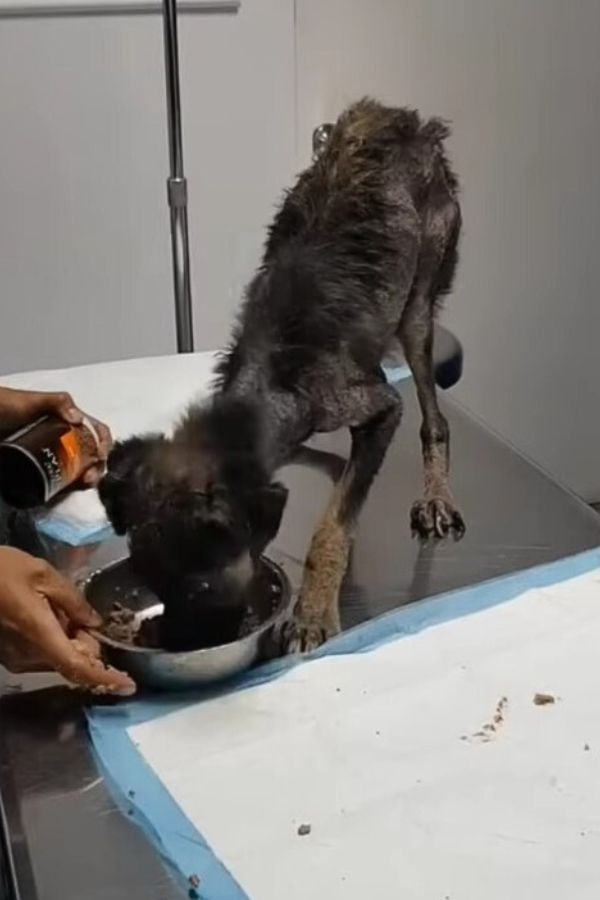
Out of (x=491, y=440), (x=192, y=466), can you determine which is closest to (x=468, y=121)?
(x=491, y=440)

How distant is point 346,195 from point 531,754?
A: 66 centimetres

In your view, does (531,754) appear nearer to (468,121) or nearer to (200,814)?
(200,814)

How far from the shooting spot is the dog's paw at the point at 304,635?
1180 millimetres

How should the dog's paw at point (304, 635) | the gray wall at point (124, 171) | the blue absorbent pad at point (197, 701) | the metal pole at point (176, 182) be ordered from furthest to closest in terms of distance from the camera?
the gray wall at point (124, 171), the metal pole at point (176, 182), the dog's paw at point (304, 635), the blue absorbent pad at point (197, 701)

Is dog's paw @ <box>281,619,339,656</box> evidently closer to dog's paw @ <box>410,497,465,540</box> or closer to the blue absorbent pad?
the blue absorbent pad

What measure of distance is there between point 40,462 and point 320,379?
12.7 inches

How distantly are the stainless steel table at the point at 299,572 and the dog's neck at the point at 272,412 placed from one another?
0.43ft

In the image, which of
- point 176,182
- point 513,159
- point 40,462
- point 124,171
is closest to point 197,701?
point 40,462

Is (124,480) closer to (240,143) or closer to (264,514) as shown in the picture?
(264,514)

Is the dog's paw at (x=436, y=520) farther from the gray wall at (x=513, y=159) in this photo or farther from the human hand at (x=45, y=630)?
the gray wall at (x=513, y=159)

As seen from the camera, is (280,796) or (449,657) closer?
(280,796)

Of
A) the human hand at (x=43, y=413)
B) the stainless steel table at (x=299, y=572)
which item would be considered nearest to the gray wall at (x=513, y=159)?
the stainless steel table at (x=299, y=572)

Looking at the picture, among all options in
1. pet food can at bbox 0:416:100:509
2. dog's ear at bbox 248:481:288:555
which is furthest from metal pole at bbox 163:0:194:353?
dog's ear at bbox 248:481:288:555

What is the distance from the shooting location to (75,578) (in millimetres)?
1327
